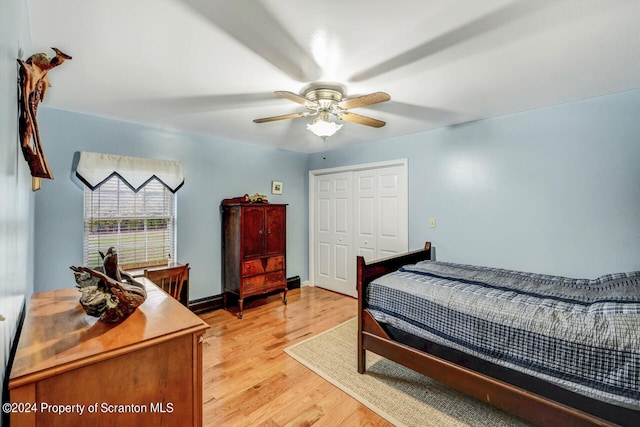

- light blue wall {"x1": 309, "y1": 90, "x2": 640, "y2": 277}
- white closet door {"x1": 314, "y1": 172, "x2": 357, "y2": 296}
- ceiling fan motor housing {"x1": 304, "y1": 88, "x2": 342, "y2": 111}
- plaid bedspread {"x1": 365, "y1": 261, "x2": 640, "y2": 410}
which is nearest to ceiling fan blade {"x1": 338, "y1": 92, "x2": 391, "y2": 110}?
ceiling fan motor housing {"x1": 304, "y1": 88, "x2": 342, "y2": 111}

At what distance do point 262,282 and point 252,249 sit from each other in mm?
477

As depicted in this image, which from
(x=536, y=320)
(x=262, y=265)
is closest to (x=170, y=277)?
(x=262, y=265)

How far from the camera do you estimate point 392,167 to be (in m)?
3.84

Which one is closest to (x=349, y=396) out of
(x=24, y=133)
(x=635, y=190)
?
(x=24, y=133)

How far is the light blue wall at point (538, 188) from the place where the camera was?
2342 millimetres

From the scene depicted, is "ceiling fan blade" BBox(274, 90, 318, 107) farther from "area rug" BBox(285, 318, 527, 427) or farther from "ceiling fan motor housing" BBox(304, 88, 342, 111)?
"area rug" BBox(285, 318, 527, 427)

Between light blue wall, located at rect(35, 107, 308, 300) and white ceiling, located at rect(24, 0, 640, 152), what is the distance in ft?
1.16

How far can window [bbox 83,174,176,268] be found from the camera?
2906 mm

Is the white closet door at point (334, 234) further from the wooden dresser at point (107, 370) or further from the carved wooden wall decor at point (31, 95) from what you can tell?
the carved wooden wall decor at point (31, 95)

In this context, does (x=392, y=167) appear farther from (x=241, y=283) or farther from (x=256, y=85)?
(x=241, y=283)

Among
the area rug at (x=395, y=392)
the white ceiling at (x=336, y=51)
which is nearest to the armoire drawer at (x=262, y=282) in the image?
the area rug at (x=395, y=392)

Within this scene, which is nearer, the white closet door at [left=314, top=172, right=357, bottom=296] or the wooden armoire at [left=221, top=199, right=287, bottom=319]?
the wooden armoire at [left=221, top=199, right=287, bottom=319]

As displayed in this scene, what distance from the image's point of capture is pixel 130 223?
3143 millimetres

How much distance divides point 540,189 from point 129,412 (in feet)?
11.3
